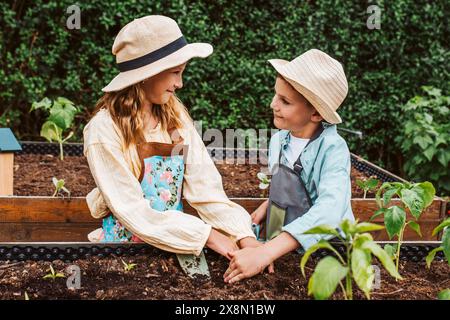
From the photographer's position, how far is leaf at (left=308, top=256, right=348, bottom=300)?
5.43 feet

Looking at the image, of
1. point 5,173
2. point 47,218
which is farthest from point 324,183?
point 5,173

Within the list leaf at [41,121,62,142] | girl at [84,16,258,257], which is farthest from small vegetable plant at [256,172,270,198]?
leaf at [41,121,62,142]

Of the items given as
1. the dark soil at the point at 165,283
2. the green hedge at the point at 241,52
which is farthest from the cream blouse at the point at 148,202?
the green hedge at the point at 241,52

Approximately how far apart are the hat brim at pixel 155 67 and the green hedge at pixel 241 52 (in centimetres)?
248

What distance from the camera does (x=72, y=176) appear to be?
3.87m

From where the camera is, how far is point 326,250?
2410mm

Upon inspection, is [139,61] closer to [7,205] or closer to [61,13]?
[7,205]

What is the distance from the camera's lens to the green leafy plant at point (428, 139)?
4.73m

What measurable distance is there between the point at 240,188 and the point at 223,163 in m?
0.54

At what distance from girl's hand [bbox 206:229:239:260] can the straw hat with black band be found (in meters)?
0.68

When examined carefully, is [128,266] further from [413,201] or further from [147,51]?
[413,201]

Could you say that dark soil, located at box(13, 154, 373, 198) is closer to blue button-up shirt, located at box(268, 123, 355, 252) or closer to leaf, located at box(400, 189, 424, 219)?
blue button-up shirt, located at box(268, 123, 355, 252)

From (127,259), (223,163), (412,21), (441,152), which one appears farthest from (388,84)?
(127,259)

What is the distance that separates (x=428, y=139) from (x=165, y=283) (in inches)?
123
